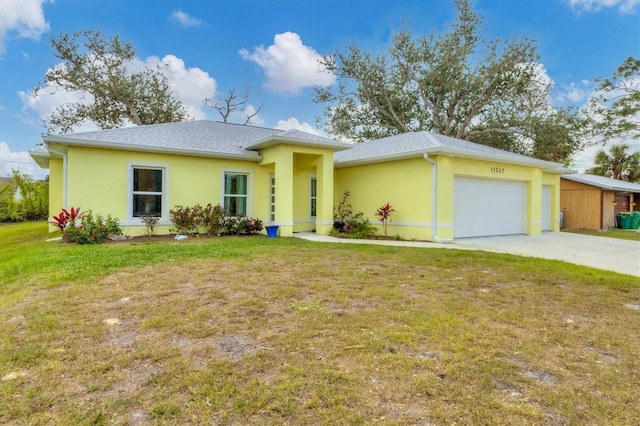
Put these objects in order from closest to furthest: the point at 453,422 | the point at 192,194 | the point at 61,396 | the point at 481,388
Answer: the point at 453,422, the point at 61,396, the point at 481,388, the point at 192,194

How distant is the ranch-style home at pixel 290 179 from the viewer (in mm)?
10594

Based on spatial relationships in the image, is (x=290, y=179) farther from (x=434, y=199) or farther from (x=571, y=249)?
(x=571, y=249)

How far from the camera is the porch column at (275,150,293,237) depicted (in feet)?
37.0

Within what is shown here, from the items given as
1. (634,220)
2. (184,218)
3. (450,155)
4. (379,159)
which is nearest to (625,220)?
(634,220)

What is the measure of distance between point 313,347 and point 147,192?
9.75 m

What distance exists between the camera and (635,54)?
22188 millimetres

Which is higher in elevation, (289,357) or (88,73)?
(88,73)

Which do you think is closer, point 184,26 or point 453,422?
point 453,422

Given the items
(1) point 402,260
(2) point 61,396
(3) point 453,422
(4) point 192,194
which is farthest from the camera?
(4) point 192,194

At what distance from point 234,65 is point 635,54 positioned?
24934 mm

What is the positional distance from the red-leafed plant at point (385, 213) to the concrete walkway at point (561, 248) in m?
1.57

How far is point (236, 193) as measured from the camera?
12.5m

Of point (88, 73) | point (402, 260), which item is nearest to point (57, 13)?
point (88, 73)

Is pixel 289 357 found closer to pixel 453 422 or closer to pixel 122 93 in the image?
pixel 453 422
